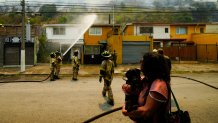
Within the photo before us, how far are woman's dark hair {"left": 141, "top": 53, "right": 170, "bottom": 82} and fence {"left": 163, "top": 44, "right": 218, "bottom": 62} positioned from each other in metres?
33.9

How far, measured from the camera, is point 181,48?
3797 cm

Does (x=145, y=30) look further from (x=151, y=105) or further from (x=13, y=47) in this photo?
(x=151, y=105)

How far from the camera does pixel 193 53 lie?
125 feet

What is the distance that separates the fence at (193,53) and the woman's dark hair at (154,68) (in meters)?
33.9

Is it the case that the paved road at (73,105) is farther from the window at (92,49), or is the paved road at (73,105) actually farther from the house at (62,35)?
the house at (62,35)

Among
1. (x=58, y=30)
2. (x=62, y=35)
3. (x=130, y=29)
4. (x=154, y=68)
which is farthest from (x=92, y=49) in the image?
(x=154, y=68)

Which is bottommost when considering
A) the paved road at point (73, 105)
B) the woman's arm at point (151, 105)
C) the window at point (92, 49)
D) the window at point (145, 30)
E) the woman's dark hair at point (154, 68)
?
the paved road at point (73, 105)

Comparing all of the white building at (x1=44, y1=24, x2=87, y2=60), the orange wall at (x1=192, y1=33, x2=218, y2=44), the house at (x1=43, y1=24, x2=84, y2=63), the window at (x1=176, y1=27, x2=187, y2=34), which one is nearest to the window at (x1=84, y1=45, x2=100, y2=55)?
the house at (x1=43, y1=24, x2=84, y2=63)

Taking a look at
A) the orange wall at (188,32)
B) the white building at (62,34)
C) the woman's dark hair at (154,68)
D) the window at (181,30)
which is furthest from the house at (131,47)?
the woman's dark hair at (154,68)

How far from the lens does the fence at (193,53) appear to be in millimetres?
36688

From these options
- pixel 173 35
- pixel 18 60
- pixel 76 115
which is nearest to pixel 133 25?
pixel 173 35

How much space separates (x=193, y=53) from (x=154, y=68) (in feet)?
117

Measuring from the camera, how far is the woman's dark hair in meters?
3.51

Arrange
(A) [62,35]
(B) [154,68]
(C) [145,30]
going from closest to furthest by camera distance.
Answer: (B) [154,68] → (A) [62,35] → (C) [145,30]
